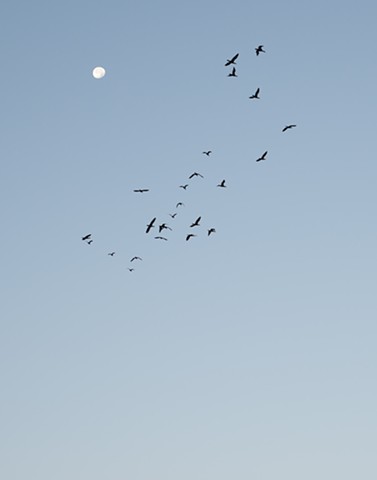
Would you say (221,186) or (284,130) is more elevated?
(284,130)

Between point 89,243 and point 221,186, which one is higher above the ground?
point 221,186

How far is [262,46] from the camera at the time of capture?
90.9 meters

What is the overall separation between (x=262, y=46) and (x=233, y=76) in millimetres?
5430

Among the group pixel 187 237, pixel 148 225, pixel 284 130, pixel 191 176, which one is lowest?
pixel 148 225

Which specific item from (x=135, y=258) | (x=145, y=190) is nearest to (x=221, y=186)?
(x=145, y=190)

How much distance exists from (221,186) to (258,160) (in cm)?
645

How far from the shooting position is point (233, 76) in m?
93.0

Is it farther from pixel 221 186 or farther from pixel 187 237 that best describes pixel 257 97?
pixel 187 237

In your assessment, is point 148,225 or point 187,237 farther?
point 187,237

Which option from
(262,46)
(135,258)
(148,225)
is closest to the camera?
(148,225)

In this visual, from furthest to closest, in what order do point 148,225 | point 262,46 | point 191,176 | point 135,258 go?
point 135,258
point 191,176
point 262,46
point 148,225

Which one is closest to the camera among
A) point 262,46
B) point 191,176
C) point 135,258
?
point 262,46

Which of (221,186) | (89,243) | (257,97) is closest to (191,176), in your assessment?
(221,186)

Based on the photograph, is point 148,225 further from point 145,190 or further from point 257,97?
point 257,97
